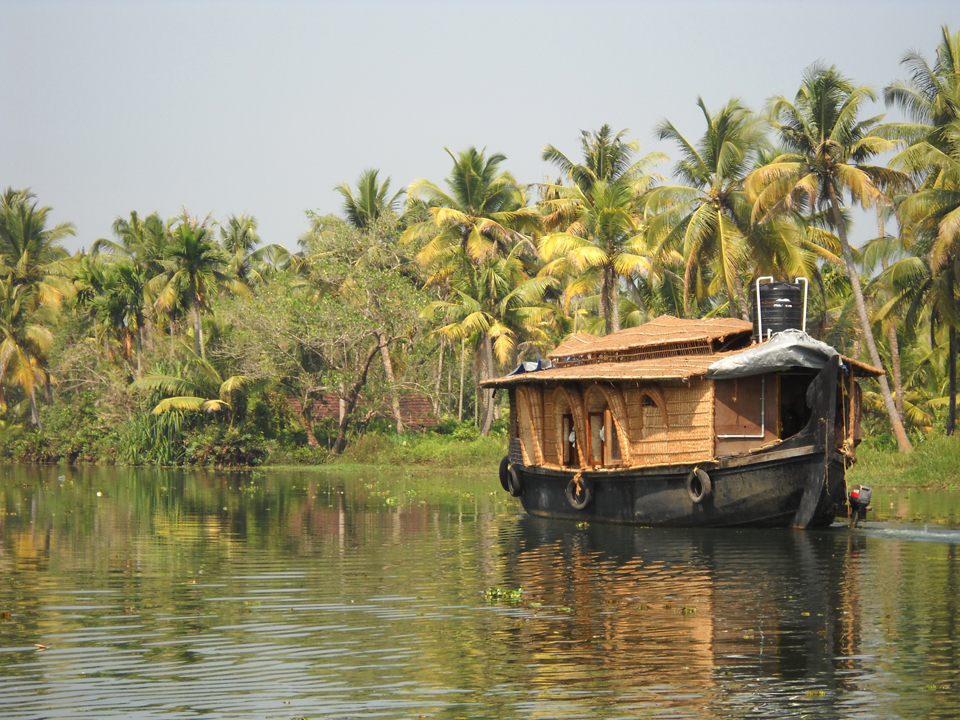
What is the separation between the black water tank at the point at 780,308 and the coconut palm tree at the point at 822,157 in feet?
30.6

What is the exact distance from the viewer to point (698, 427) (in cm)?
1823

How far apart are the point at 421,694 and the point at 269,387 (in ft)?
118

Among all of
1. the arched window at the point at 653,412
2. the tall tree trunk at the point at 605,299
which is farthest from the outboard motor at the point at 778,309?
the tall tree trunk at the point at 605,299

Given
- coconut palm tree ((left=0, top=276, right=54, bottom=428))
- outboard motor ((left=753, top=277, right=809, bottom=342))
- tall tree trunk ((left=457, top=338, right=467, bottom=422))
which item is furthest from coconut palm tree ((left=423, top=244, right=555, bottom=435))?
coconut palm tree ((left=0, top=276, right=54, bottom=428))

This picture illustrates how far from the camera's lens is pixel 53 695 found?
8008 millimetres

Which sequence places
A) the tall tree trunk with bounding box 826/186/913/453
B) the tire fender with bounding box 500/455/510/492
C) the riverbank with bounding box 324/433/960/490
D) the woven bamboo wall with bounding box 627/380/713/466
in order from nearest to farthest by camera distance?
the woven bamboo wall with bounding box 627/380/713/466, the tire fender with bounding box 500/455/510/492, the riverbank with bounding box 324/433/960/490, the tall tree trunk with bounding box 826/186/913/453

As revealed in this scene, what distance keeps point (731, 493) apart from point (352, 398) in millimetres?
26014

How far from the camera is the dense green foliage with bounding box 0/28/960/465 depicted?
2906 centimetres

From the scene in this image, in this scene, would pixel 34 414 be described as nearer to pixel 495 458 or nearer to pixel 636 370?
pixel 495 458

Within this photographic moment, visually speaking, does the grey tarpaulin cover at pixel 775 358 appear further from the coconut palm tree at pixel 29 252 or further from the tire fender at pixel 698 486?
the coconut palm tree at pixel 29 252

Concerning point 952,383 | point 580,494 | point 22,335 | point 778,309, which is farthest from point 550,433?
point 22,335

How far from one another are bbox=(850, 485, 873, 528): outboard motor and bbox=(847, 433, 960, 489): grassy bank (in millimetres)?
9053

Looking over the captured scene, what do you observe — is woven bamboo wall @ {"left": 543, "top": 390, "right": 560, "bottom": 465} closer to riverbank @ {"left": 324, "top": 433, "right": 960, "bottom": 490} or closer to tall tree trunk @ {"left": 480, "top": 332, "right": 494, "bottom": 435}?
riverbank @ {"left": 324, "top": 433, "right": 960, "bottom": 490}

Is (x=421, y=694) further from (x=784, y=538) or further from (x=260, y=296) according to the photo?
(x=260, y=296)
